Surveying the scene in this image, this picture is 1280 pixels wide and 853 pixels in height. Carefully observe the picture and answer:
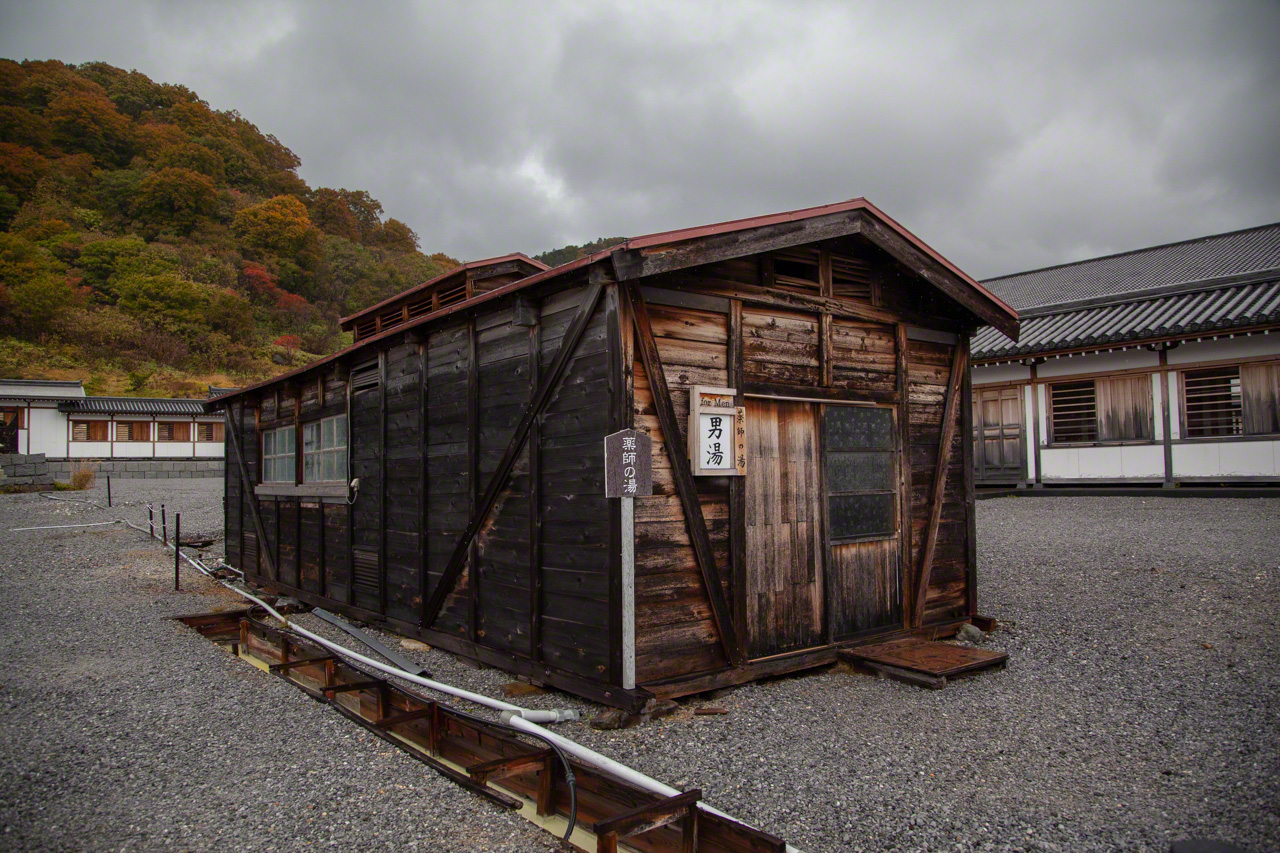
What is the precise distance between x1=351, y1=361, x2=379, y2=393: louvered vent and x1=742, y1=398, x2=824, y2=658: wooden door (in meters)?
4.74

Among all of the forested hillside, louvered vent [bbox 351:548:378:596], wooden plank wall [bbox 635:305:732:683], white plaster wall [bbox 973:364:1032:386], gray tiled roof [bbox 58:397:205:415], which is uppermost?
the forested hillside

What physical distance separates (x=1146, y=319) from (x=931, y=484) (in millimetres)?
10901

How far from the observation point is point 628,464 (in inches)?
187

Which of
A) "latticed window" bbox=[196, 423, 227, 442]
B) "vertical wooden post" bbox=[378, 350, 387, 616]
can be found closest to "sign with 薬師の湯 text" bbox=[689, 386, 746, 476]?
"vertical wooden post" bbox=[378, 350, 387, 616]

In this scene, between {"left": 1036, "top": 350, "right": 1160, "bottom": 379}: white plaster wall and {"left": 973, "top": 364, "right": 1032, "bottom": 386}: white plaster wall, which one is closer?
{"left": 1036, "top": 350, "right": 1160, "bottom": 379}: white plaster wall

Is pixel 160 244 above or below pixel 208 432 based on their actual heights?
above

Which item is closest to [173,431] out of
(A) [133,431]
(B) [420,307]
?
(A) [133,431]

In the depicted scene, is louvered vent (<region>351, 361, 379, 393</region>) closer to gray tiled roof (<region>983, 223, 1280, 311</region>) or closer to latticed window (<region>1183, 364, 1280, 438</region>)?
latticed window (<region>1183, 364, 1280, 438</region>)

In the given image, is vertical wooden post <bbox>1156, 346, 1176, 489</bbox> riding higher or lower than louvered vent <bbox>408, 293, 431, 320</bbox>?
lower

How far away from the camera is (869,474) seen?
6.46 meters

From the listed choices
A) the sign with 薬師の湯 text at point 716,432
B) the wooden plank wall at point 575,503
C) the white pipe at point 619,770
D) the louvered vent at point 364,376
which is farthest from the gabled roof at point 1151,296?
the white pipe at point 619,770

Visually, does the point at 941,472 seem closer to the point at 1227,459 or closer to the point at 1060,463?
the point at 1227,459

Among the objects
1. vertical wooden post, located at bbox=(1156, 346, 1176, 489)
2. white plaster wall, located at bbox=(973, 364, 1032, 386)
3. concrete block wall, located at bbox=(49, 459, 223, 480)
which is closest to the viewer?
vertical wooden post, located at bbox=(1156, 346, 1176, 489)

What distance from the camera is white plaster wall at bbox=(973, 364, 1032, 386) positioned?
1606cm
